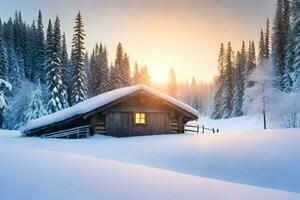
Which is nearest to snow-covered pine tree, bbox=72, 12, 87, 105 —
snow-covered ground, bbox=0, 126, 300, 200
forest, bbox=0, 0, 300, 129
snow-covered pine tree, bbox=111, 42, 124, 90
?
forest, bbox=0, 0, 300, 129

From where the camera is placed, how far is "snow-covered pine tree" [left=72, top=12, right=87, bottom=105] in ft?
176

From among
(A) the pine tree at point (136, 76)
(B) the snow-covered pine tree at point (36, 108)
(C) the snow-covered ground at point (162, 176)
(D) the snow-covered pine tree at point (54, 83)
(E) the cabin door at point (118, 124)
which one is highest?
(A) the pine tree at point (136, 76)

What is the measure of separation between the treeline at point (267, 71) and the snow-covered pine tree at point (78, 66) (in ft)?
87.1

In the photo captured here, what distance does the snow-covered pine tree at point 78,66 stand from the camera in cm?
5353

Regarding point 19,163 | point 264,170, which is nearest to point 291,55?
point 264,170

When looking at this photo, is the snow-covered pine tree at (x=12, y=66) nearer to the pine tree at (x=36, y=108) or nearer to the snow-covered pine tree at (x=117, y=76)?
the snow-covered pine tree at (x=117, y=76)

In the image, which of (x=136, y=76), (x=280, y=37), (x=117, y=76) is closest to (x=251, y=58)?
(x=280, y=37)

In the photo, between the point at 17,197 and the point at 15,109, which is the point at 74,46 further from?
the point at 17,197

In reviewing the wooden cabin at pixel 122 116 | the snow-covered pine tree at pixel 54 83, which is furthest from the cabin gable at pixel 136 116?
the snow-covered pine tree at pixel 54 83

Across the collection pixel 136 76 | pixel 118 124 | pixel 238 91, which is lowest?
pixel 118 124

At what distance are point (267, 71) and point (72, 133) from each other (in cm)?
3706

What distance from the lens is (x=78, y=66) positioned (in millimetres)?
54750

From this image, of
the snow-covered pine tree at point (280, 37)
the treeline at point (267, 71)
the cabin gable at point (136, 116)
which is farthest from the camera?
the snow-covered pine tree at point (280, 37)

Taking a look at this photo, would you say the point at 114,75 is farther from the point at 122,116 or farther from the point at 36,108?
the point at 122,116
